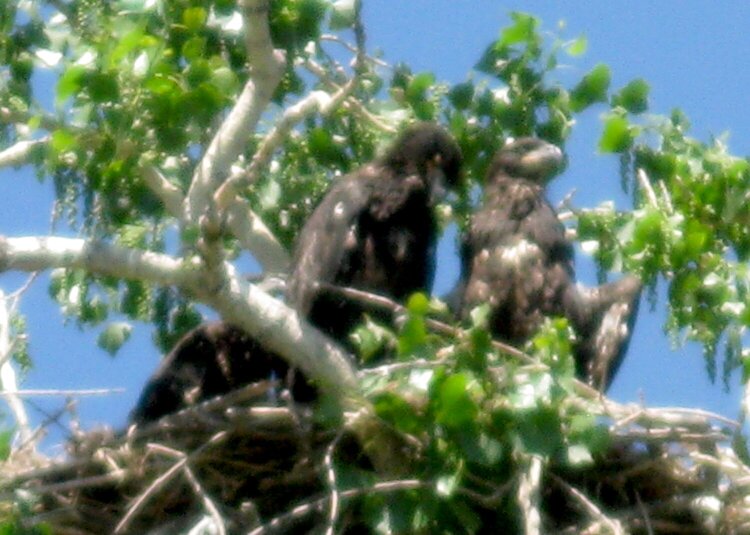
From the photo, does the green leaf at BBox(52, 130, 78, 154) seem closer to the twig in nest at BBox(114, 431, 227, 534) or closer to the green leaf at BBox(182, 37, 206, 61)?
the green leaf at BBox(182, 37, 206, 61)

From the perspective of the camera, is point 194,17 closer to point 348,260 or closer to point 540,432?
point 348,260

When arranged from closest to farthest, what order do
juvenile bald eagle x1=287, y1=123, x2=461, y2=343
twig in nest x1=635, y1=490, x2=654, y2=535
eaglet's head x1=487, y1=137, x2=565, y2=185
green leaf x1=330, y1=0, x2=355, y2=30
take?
1. twig in nest x1=635, y1=490, x2=654, y2=535
2. green leaf x1=330, y1=0, x2=355, y2=30
3. juvenile bald eagle x1=287, y1=123, x2=461, y2=343
4. eaglet's head x1=487, y1=137, x2=565, y2=185

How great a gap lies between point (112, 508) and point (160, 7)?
73.4 inches

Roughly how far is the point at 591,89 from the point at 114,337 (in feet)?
7.79

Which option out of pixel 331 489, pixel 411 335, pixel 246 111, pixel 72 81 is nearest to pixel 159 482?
pixel 331 489

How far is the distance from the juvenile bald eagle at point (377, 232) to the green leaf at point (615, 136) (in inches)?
42.1

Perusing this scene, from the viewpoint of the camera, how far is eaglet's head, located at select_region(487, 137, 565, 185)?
312 inches

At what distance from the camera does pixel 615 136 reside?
7066mm

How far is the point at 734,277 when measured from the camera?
6.61 metres

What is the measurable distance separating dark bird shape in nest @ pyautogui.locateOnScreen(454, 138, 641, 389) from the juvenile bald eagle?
22 cm

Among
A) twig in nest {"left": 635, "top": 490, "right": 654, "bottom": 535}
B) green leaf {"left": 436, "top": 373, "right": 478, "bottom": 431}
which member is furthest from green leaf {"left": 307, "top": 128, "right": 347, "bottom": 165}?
green leaf {"left": 436, "top": 373, "right": 478, "bottom": 431}

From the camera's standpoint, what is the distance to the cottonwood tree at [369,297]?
590cm

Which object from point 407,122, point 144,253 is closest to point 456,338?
point 144,253

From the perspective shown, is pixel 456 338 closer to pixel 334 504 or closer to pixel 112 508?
pixel 334 504
